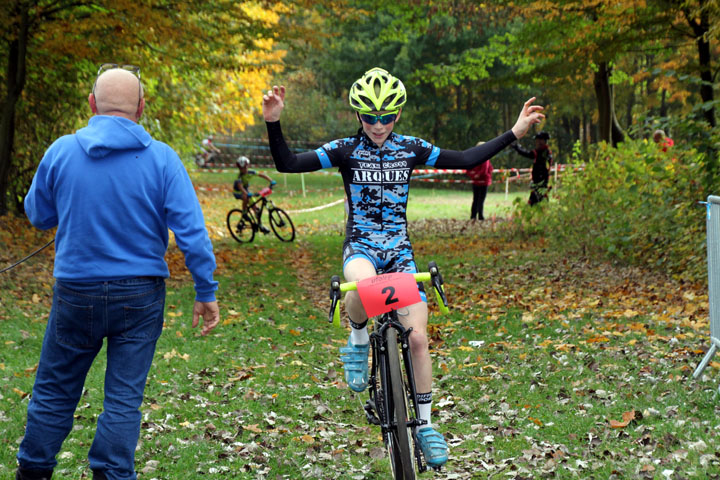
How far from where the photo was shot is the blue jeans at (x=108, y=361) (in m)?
3.71

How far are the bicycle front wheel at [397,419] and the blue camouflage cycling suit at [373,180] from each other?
61cm

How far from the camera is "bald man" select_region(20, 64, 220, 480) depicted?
370cm

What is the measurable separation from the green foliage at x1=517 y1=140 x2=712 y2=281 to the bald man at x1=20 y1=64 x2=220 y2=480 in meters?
8.31

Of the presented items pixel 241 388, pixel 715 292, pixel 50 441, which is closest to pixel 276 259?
pixel 241 388

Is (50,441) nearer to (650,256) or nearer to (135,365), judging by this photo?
(135,365)

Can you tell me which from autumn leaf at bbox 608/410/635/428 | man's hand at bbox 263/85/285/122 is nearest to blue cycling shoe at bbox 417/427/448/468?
autumn leaf at bbox 608/410/635/428

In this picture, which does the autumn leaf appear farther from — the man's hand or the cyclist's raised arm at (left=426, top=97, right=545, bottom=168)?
the man's hand

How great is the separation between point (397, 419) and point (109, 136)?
2064 millimetres

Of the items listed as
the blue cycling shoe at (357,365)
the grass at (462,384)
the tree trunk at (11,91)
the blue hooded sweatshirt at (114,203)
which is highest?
the tree trunk at (11,91)

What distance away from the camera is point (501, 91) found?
4472 cm

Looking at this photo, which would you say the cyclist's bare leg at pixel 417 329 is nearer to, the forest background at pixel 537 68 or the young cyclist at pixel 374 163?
the young cyclist at pixel 374 163

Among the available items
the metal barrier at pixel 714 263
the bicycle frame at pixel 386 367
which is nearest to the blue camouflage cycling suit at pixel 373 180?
the bicycle frame at pixel 386 367

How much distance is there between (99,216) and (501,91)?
1688 inches

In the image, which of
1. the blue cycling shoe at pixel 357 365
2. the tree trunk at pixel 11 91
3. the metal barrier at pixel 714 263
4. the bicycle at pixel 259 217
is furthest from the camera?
the bicycle at pixel 259 217
